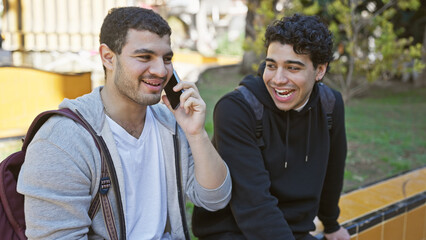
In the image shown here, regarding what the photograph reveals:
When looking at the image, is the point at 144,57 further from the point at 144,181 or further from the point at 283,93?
the point at 283,93

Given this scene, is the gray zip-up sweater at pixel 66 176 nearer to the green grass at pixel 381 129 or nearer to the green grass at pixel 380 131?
the green grass at pixel 380 131

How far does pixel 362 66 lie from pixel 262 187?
211 inches

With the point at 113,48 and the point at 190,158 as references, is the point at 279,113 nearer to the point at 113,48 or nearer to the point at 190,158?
the point at 190,158

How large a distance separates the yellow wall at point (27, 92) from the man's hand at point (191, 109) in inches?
145

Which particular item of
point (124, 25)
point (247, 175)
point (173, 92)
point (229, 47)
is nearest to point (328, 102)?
point (247, 175)

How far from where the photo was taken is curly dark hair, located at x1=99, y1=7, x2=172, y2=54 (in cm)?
194

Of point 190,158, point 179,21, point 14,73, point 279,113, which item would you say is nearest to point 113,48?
point 190,158

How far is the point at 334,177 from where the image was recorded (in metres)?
2.76

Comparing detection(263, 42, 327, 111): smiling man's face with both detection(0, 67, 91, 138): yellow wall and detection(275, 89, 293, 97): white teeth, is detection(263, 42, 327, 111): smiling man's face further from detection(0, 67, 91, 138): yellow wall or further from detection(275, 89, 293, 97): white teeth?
detection(0, 67, 91, 138): yellow wall

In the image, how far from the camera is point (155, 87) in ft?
6.48

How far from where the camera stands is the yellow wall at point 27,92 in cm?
501

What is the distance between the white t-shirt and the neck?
0.15 feet

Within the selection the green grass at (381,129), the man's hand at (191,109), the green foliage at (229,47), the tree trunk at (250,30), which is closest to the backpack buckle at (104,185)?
the man's hand at (191,109)

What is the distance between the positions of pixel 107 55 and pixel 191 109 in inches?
19.0
